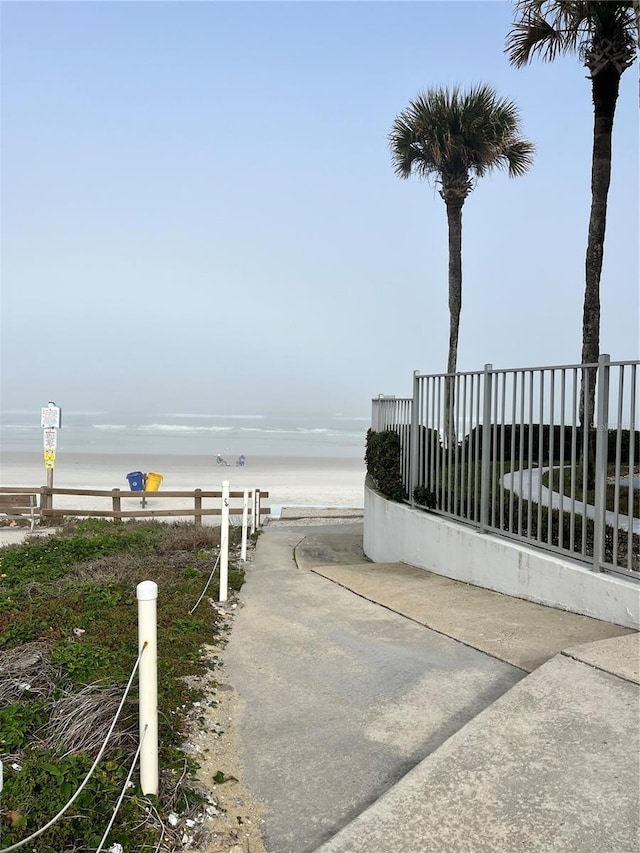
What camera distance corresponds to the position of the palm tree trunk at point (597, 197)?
45.9ft

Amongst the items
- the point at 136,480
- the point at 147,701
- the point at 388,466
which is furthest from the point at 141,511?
the point at 147,701

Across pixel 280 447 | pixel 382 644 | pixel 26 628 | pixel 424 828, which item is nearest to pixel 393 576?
pixel 382 644

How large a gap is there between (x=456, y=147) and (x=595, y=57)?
766 centimetres

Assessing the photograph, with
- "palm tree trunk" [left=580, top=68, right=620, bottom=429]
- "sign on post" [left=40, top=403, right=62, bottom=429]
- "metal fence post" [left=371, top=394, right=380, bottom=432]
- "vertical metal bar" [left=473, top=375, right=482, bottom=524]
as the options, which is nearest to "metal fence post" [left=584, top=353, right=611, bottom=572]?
"vertical metal bar" [left=473, top=375, right=482, bottom=524]

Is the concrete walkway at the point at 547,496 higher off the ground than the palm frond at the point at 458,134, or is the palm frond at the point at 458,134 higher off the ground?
the palm frond at the point at 458,134

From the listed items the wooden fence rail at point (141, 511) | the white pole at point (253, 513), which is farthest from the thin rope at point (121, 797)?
the wooden fence rail at point (141, 511)

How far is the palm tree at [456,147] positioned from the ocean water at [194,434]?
27530 millimetres

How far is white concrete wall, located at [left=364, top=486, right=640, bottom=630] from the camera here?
6.34 m

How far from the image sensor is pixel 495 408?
823cm

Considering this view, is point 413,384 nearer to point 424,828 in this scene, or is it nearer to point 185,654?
point 185,654

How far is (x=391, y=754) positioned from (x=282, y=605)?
11.2 ft

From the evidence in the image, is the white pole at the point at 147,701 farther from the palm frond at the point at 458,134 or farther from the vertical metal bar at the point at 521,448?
the palm frond at the point at 458,134

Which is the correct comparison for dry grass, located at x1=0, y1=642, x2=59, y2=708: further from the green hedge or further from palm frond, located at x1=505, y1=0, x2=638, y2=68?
palm frond, located at x1=505, y1=0, x2=638, y2=68

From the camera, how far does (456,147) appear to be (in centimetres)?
2109
